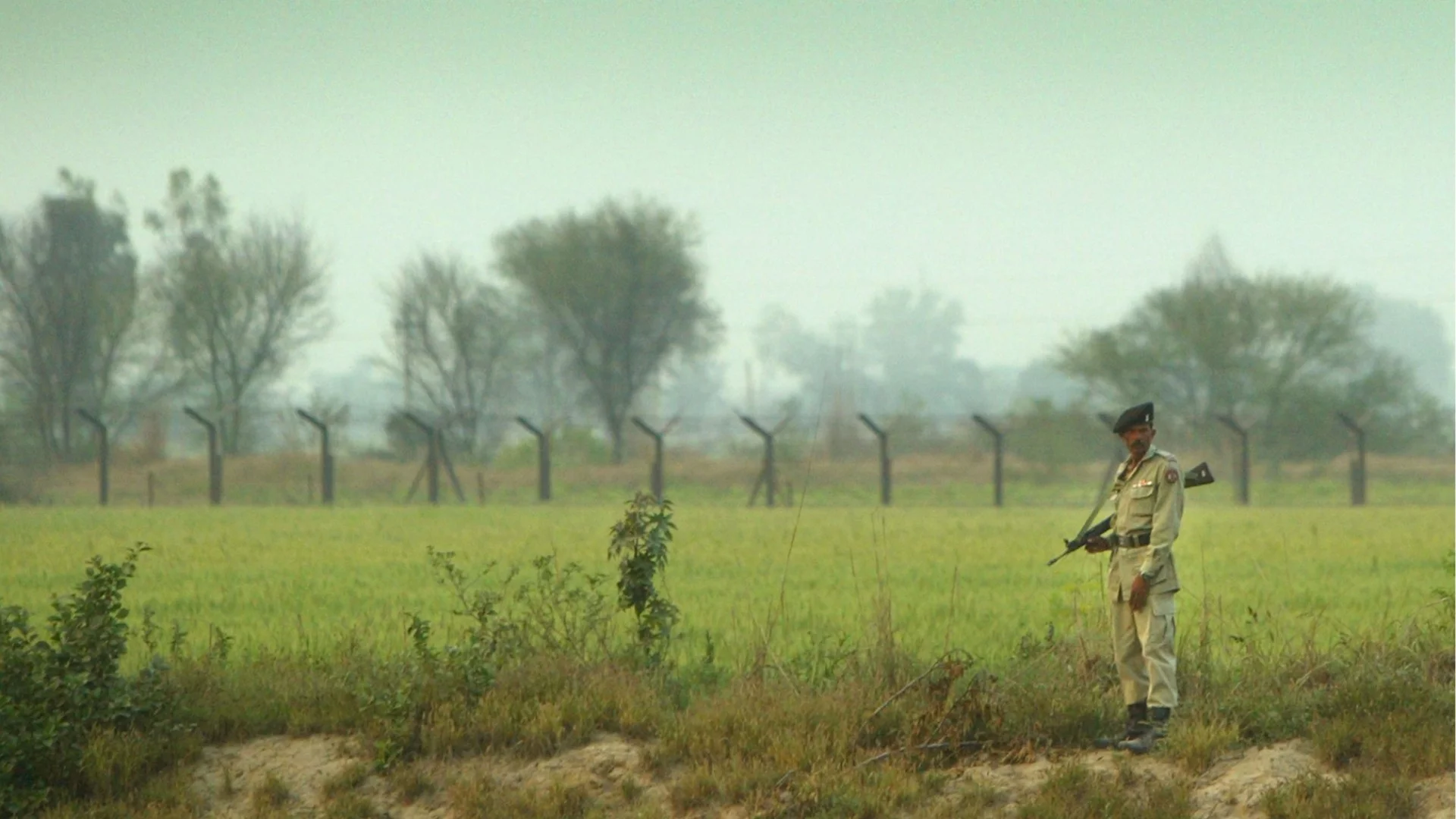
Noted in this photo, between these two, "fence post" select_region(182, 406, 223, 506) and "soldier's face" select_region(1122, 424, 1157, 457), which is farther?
"fence post" select_region(182, 406, 223, 506)

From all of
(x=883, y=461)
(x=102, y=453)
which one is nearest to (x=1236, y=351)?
(x=883, y=461)

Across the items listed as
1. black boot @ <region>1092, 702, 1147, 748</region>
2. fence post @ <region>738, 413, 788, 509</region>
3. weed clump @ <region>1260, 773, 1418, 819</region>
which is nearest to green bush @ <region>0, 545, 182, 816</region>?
black boot @ <region>1092, 702, 1147, 748</region>

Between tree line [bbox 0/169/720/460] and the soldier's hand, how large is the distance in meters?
12.2

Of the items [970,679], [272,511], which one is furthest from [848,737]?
[272,511]

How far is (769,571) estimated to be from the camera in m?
17.7

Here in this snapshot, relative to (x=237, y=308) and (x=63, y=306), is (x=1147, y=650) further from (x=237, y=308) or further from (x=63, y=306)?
(x=237, y=308)

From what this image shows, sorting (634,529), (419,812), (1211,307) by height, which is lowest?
(419,812)

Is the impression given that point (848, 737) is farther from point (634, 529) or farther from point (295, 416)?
point (295, 416)

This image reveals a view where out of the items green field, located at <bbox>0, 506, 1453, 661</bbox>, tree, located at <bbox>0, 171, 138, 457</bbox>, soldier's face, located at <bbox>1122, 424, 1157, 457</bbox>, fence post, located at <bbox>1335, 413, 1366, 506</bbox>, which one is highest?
tree, located at <bbox>0, 171, 138, 457</bbox>

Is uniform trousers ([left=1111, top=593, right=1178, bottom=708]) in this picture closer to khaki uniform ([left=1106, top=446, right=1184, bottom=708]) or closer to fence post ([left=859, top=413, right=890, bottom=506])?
khaki uniform ([left=1106, top=446, right=1184, bottom=708])

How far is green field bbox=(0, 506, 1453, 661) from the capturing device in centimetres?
1248

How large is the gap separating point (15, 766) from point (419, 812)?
7.46 feet

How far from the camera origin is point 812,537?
23578 mm

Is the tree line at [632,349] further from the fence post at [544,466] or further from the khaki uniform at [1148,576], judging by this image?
the khaki uniform at [1148,576]
